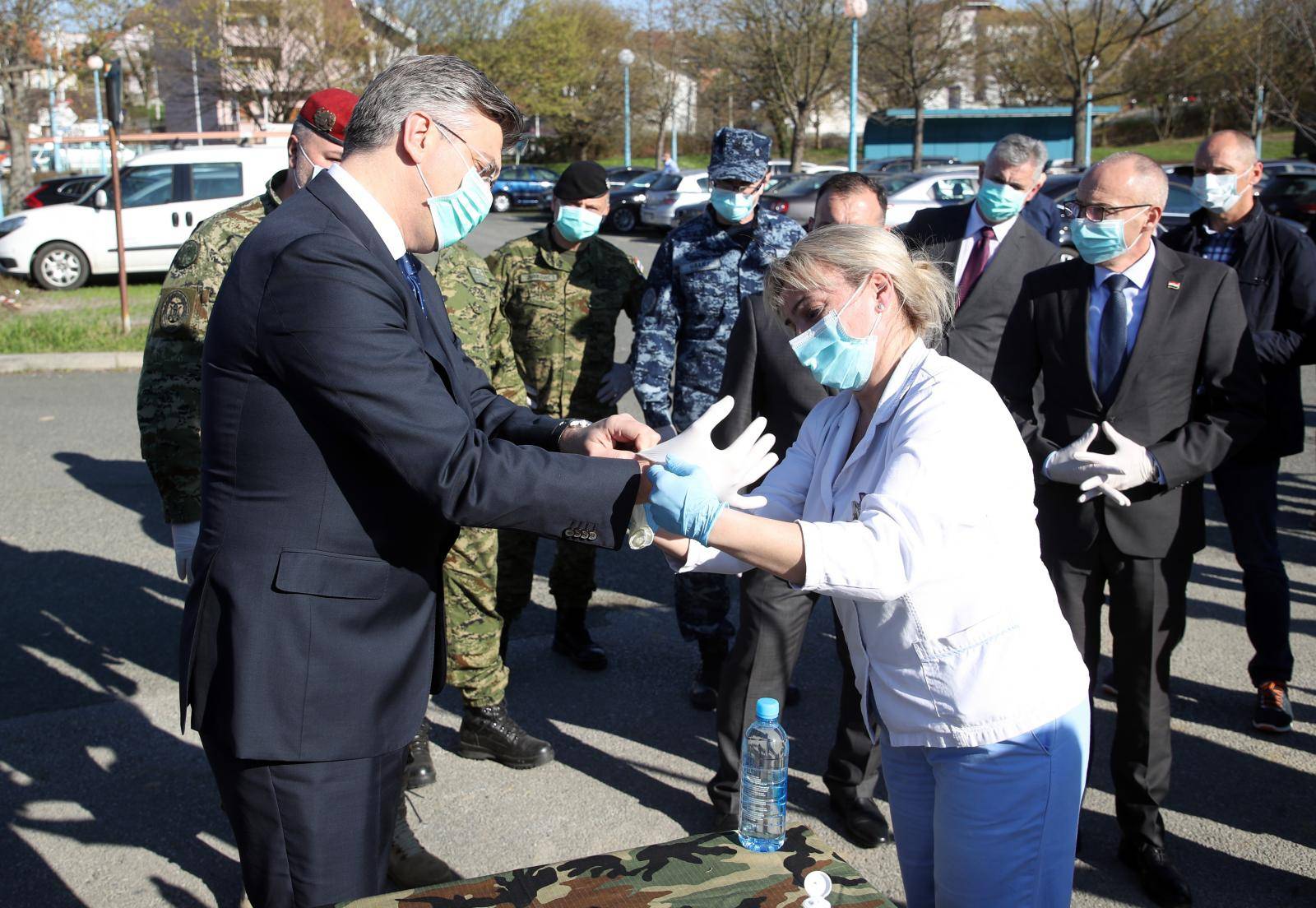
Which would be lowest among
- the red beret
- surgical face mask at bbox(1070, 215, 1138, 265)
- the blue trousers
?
the blue trousers

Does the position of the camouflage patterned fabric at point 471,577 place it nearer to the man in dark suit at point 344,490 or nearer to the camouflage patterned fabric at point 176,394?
the camouflage patterned fabric at point 176,394

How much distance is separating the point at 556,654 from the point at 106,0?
68.5ft

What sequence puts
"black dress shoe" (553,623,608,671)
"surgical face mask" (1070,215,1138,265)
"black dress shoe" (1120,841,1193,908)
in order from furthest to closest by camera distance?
"black dress shoe" (553,623,608,671), "surgical face mask" (1070,215,1138,265), "black dress shoe" (1120,841,1193,908)

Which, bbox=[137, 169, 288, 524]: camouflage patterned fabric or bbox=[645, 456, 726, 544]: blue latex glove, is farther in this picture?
bbox=[137, 169, 288, 524]: camouflage patterned fabric

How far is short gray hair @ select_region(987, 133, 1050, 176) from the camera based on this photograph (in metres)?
4.96

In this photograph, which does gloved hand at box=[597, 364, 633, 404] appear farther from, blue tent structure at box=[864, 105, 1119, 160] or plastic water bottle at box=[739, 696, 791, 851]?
blue tent structure at box=[864, 105, 1119, 160]

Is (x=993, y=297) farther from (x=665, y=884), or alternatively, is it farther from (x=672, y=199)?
(x=672, y=199)

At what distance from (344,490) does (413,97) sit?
723 mm

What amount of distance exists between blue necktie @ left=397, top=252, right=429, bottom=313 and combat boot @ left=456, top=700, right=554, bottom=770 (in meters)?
1.93

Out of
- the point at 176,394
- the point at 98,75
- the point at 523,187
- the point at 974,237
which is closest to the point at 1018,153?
the point at 974,237

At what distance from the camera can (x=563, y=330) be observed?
495cm

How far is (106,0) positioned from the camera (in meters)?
21.0

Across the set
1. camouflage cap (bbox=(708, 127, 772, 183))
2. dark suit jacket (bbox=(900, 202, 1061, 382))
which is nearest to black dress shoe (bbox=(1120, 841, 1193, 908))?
dark suit jacket (bbox=(900, 202, 1061, 382))

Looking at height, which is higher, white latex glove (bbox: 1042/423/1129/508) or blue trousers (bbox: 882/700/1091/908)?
white latex glove (bbox: 1042/423/1129/508)
